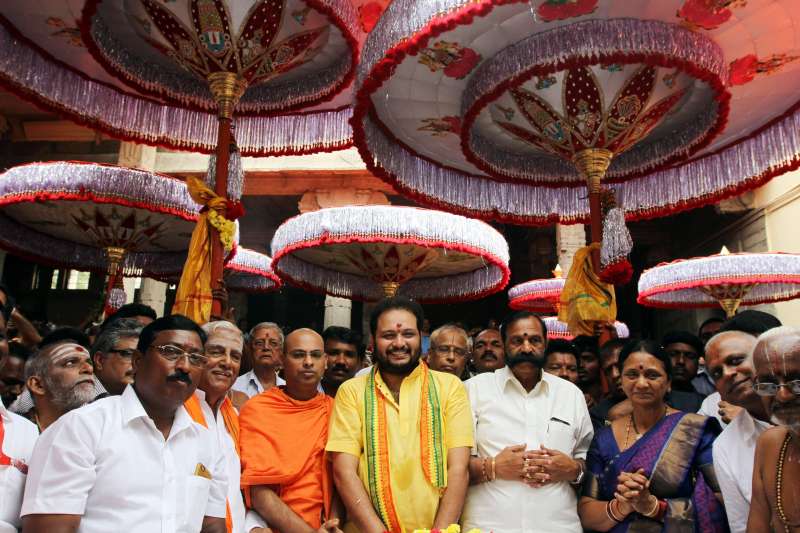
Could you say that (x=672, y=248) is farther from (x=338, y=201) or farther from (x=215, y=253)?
(x=215, y=253)

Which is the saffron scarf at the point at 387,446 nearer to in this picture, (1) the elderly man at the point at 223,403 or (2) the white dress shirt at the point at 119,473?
(1) the elderly man at the point at 223,403

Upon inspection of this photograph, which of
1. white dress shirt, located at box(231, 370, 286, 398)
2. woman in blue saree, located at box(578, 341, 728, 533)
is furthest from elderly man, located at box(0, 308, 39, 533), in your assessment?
woman in blue saree, located at box(578, 341, 728, 533)

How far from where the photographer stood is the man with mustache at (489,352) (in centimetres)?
428

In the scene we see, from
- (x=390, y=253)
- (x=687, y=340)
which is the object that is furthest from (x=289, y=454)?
(x=390, y=253)

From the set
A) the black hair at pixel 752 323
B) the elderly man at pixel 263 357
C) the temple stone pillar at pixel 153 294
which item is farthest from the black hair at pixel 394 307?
the temple stone pillar at pixel 153 294

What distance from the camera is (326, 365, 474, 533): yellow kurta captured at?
269 cm

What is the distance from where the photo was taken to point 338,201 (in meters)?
11.5

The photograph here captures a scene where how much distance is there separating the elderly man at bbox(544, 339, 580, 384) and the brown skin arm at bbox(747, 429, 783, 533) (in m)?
2.03

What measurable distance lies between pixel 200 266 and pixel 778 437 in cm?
323

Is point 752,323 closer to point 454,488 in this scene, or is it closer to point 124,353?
point 454,488

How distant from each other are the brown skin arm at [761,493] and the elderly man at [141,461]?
69.7 inches

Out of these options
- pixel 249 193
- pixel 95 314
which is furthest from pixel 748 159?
pixel 249 193

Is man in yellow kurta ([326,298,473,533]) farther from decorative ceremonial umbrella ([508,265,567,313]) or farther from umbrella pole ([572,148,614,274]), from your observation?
decorative ceremonial umbrella ([508,265,567,313])

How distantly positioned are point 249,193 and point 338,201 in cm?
183
